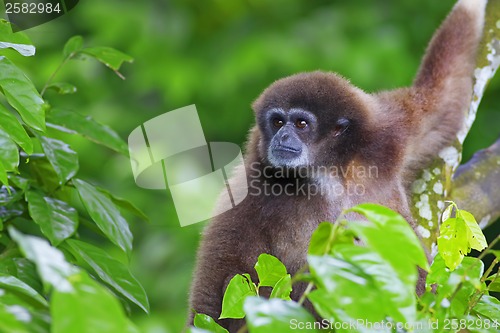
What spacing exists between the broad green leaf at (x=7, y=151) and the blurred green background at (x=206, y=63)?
5234 millimetres

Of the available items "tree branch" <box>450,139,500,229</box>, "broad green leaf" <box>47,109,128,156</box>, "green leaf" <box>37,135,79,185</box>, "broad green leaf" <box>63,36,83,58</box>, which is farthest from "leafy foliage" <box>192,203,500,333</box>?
"tree branch" <box>450,139,500,229</box>

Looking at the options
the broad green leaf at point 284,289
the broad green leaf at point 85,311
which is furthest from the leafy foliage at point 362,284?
the broad green leaf at point 85,311

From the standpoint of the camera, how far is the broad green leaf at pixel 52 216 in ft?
8.93

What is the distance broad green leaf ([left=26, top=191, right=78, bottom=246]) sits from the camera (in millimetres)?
2721

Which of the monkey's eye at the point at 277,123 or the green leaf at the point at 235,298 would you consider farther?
the monkey's eye at the point at 277,123

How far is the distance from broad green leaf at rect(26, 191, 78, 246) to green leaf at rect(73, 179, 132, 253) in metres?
0.09

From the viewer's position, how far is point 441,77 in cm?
461

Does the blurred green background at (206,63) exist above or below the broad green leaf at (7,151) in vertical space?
below

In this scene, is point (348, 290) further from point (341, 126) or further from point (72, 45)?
point (341, 126)

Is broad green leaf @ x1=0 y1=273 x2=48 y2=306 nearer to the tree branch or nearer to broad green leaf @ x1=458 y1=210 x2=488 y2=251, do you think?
broad green leaf @ x1=458 y1=210 x2=488 y2=251

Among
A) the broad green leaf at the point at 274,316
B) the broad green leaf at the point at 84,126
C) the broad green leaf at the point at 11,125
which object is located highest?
the broad green leaf at the point at 274,316

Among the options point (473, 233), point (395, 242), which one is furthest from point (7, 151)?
point (473, 233)

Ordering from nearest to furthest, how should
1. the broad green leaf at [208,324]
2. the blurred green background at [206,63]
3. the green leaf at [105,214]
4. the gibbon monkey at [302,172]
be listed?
the broad green leaf at [208,324] < the green leaf at [105,214] < the gibbon monkey at [302,172] < the blurred green background at [206,63]

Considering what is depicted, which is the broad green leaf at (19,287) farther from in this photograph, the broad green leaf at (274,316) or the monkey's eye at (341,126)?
the monkey's eye at (341,126)
